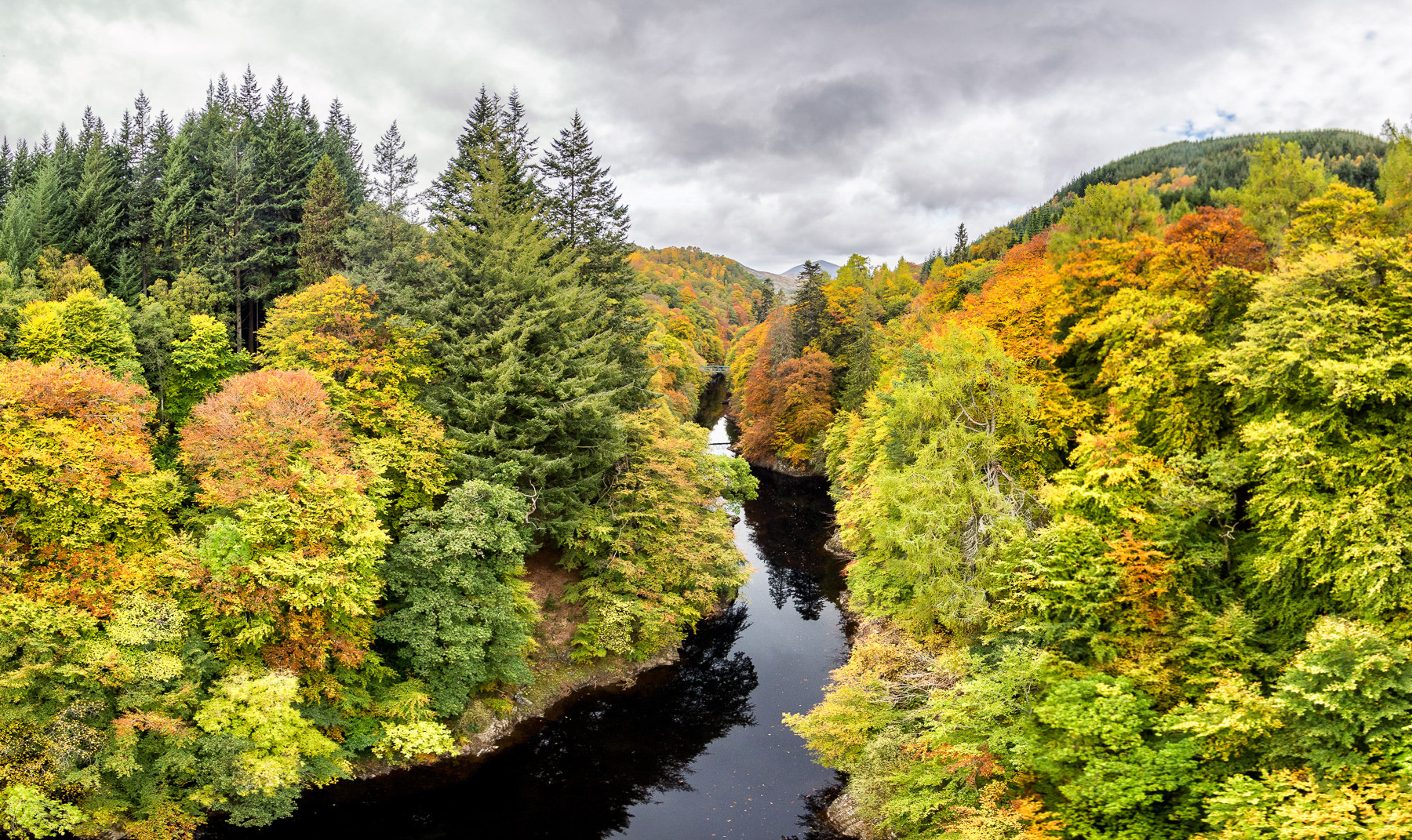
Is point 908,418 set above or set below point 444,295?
below

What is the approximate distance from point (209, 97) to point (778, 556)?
65444 mm

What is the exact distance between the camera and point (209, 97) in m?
57.9

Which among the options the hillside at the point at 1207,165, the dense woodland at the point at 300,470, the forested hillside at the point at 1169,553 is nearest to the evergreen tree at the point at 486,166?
the dense woodland at the point at 300,470

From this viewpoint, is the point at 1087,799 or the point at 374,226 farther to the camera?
the point at 374,226

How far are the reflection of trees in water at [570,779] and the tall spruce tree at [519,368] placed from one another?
8.14m

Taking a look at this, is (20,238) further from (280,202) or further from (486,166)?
(486,166)

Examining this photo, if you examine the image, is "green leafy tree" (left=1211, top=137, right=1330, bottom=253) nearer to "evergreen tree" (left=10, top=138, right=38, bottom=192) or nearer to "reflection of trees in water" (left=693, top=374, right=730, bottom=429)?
"reflection of trees in water" (left=693, top=374, right=730, bottom=429)

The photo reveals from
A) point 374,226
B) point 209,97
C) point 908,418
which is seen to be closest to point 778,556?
point 908,418

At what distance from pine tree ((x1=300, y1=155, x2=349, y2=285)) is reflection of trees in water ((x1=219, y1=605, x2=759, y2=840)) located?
29.4 meters

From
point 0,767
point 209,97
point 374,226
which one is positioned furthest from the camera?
point 209,97

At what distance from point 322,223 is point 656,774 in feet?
119

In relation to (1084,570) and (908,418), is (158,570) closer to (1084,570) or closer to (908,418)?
(1084,570)

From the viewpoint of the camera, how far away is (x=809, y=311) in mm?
64812

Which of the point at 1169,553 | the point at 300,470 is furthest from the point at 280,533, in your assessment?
the point at 1169,553
